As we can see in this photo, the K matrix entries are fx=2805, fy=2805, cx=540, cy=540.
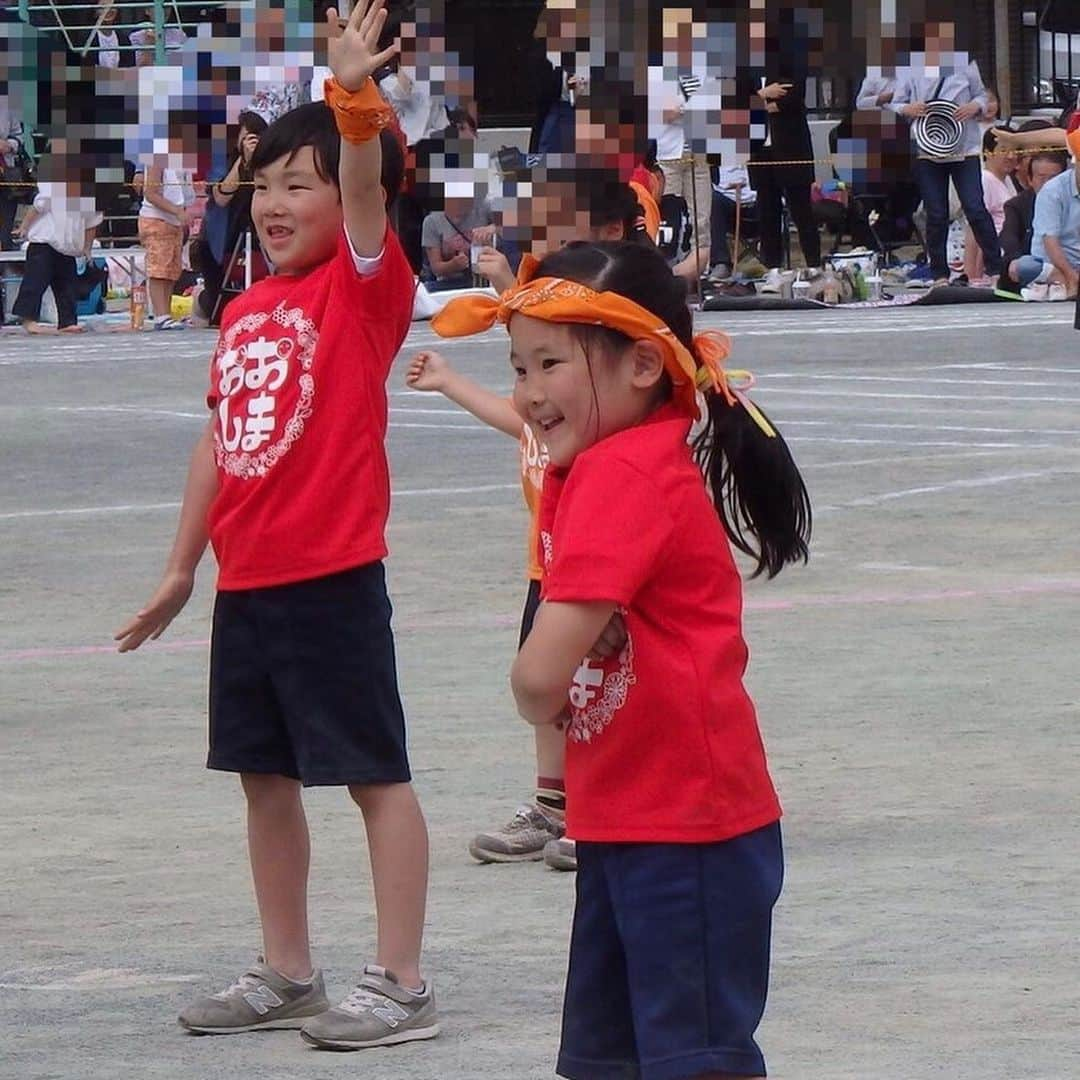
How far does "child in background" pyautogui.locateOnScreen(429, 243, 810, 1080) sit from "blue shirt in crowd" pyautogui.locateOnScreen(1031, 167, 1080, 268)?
17.5 m

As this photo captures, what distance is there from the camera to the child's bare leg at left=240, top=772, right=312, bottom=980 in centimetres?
450

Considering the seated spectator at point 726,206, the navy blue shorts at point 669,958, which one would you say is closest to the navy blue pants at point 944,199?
the seated spectator at point 726,206

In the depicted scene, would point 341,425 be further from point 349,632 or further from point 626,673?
point 626,673

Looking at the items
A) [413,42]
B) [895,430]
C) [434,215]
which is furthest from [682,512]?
[413,42]

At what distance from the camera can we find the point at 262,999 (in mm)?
4457

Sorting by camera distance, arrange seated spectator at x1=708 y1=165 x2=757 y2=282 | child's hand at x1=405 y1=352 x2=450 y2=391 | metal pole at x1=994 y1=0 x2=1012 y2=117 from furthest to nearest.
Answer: metal pole at x1=994 y1=0 x2=1012 y2=117 < seated spectator at x1=708 y1=165 x2=757 y2=282 < child's hand at x1=405 y1=352 x2=450 y2=391

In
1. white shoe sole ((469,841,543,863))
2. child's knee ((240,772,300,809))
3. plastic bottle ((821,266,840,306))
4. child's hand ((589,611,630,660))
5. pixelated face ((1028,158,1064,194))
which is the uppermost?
pixelated face ((1028,158,1064,194))

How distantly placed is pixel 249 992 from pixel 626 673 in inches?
54.9

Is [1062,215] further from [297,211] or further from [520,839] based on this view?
[297,211]

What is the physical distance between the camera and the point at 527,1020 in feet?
14.4

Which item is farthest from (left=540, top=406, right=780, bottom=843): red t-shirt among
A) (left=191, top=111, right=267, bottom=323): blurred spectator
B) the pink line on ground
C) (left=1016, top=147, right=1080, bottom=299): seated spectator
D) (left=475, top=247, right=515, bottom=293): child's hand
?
(left=1016, top=147, right=1080, bottom=299): seated spectator

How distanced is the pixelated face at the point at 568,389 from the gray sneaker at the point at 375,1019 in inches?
51.4

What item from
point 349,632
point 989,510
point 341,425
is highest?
point 341,425

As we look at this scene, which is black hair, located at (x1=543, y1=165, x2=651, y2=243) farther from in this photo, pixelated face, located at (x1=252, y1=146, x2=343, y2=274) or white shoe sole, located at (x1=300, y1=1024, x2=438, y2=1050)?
white shoe sole, located at (x1=300, y1=1024, x2=438, y2=1050)
